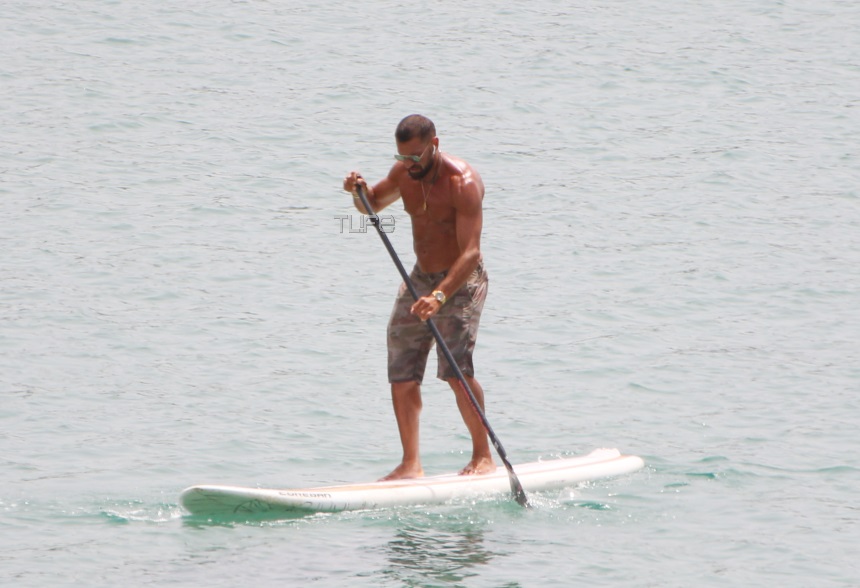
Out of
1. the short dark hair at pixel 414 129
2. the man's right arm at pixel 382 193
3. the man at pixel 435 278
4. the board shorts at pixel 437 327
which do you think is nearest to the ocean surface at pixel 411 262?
the man at pixel 435 278

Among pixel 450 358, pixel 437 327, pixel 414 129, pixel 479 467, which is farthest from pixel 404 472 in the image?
pixel 414 129

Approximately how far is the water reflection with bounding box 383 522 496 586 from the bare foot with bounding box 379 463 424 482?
0.67 meters

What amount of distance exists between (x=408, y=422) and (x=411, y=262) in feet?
23.2

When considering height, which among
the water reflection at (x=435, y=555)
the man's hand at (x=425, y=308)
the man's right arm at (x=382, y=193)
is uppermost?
the man's right arm at (x=382, y=193)

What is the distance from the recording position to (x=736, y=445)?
34.7ft

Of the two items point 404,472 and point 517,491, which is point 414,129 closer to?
point 404,472

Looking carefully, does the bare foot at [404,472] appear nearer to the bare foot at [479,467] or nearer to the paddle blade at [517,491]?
the bare foot at [479,467]

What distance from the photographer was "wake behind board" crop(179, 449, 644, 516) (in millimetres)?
8141

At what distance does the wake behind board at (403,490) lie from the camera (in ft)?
26.7

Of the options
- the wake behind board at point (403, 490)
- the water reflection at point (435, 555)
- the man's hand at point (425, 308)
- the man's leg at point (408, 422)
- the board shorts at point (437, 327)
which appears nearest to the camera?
the water reflection at point (435, 555)

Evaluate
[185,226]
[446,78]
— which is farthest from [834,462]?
[446,78]

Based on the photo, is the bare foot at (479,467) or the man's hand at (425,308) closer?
the man's hand at (425,308)

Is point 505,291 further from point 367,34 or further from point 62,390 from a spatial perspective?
point 367,34

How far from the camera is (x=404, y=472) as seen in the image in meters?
9.02
